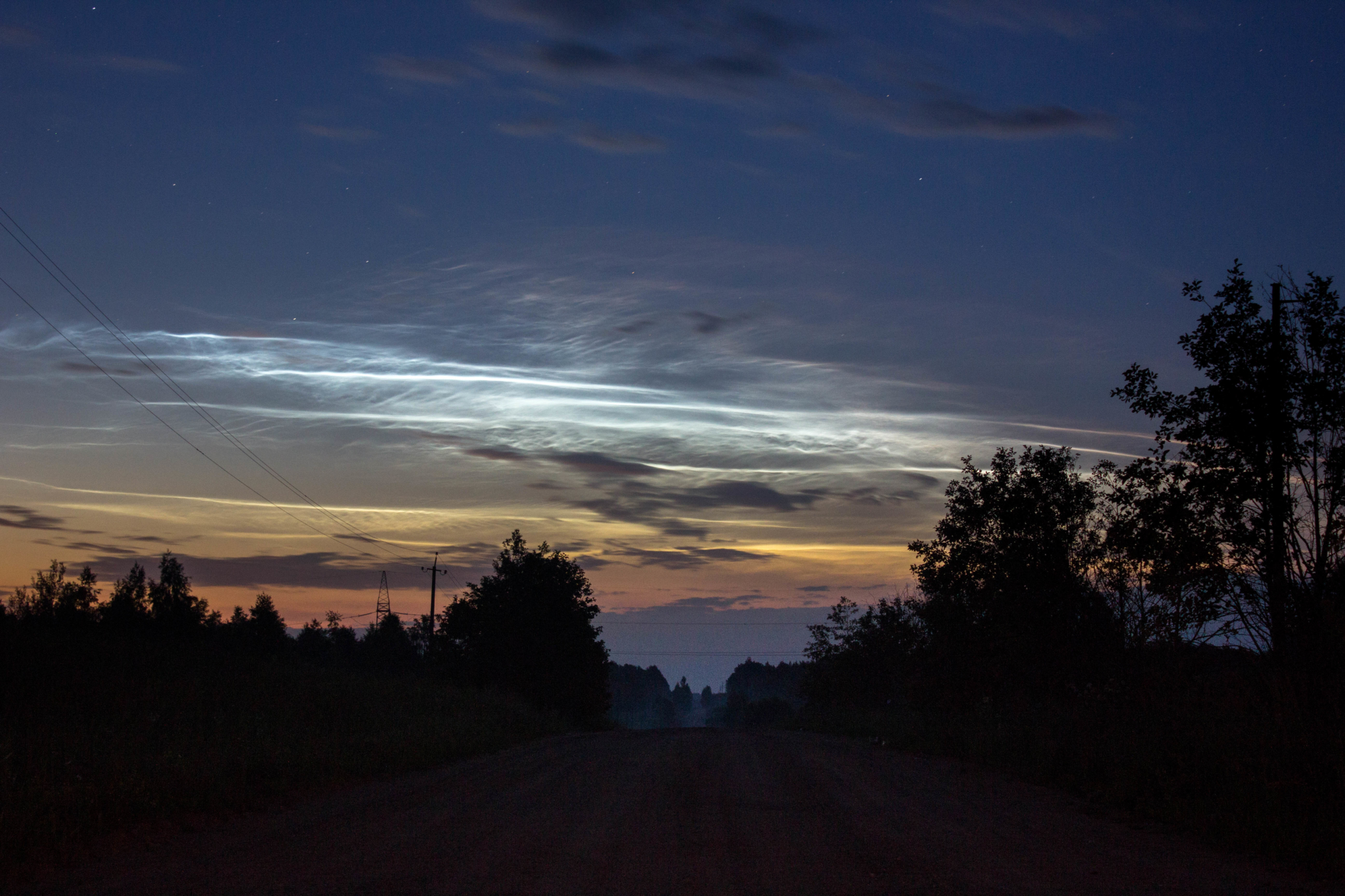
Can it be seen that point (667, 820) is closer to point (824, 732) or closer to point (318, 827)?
point (318, 827)

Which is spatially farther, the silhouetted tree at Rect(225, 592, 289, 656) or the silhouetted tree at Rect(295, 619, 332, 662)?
the silhouetted tree at Rect(295, 619, 332, 662)

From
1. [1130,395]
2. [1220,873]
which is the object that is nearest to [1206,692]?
[1130,395]

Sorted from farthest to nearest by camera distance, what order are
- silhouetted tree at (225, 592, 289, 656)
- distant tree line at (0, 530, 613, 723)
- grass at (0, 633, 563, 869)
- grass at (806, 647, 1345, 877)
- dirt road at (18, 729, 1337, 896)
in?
1. distant tree line at (0, 530, 613, 723)
2. silhouetted tree at (225, 592, 289, 656)
3. grass at (0, 633, 563, 869)
4. grass at (806, 647, 1345, 877)
5. dirt road at (18, 729, 1337, 896)

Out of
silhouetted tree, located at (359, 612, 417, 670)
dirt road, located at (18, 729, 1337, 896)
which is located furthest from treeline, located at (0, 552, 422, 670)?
dirt road, located at (18, 729, 1337, 896)

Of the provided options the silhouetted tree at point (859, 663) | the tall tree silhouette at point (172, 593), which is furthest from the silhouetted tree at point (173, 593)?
the silhouetted tree at point (859, 663)

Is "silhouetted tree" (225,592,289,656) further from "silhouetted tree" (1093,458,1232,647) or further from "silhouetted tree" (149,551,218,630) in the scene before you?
"silhouetted tree" (1093,458,1232,647)

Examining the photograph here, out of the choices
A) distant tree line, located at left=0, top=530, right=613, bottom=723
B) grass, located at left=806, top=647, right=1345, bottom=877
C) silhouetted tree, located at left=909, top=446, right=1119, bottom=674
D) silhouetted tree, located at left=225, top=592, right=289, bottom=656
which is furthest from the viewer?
distant tree line, located at left=0, top=530, right=613, bottom=723

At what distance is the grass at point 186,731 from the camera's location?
10.2 meters

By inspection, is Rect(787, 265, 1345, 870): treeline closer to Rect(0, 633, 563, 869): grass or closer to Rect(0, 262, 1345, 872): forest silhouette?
Rect(0, 262, 1345, 872): forest silhouette

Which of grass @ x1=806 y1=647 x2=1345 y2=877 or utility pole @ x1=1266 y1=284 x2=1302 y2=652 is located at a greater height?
utility pole @ x1=1266 y1=284 x2=1302 y2=652

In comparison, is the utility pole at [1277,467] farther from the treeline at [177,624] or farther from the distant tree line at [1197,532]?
the treeline at [177,624]

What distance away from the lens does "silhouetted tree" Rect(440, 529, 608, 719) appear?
6284 centimetres

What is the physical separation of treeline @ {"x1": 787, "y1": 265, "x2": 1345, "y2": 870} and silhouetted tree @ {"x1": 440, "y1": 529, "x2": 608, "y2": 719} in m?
38.5

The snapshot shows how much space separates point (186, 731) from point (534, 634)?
46.9 metres
